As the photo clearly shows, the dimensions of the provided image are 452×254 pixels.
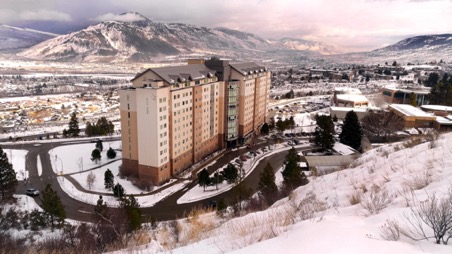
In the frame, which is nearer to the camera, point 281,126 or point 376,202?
point 376,202

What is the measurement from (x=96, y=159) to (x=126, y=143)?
15.5 ft

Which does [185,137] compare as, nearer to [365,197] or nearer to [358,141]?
[358,141]

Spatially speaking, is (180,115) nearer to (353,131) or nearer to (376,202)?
(353,131)

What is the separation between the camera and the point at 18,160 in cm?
2592

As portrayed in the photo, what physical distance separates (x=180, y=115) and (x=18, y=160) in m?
14.5

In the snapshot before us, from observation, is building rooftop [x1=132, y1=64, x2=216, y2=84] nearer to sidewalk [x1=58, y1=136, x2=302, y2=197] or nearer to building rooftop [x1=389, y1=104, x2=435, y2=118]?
sidewalk [x1=58, y1=136, x2=302, y2=197]

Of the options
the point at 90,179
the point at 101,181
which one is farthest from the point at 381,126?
the point at 90,179

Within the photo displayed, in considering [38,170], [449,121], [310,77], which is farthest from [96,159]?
[310,77]

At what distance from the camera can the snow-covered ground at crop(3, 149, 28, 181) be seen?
2308 centimetres

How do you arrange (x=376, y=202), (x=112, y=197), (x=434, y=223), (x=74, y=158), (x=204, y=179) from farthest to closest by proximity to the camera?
(x=74, y=158) → (x=204, y=179) → (x=112, y=197) → (x=376, y=202) → (x=434, y=223)

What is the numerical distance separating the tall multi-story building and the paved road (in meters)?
2.01

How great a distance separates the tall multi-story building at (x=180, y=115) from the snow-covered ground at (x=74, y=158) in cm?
410

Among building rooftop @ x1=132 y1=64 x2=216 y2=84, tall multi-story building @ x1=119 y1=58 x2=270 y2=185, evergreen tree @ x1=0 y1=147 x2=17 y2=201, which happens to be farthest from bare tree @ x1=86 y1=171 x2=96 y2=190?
building rooftop @ x1=132 y1=64 x2=216 y2=84

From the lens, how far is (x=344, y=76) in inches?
3671
